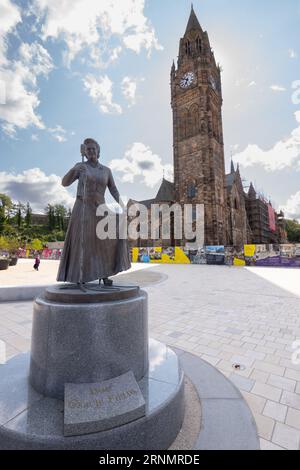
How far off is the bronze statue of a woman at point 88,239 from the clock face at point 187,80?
140 feet

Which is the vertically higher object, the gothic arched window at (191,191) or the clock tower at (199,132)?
the clock tower at (199,132)

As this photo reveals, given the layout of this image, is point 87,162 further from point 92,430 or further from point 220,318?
point 220,318

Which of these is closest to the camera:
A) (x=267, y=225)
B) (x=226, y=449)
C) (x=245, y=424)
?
(x=226, y=449)

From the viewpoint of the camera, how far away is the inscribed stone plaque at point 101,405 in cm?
167

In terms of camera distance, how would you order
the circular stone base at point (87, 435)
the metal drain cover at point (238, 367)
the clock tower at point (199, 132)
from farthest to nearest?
the clock tower at point (199, 132)
the metal drain cover at point (238, 367)
the circular stone base at point (87, 435)

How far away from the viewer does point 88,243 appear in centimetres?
289

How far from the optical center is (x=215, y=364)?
3516 mm

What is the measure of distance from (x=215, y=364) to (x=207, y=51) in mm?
48548

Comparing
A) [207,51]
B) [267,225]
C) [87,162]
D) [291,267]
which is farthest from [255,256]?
[267,225]

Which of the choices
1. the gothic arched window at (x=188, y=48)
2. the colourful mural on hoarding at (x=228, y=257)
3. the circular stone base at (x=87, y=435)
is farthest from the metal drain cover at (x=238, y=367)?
the gothic arched window at (x=188, y=48)

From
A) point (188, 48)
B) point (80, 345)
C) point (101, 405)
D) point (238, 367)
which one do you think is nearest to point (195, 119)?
point (188, 48)

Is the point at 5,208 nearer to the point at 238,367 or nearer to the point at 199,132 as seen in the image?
the point at 199,132

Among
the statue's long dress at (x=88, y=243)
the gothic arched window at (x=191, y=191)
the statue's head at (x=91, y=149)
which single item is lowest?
the statue's long dress at (x=88, y=243)

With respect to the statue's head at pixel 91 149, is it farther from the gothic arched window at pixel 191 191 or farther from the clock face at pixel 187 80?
the clock face at pixel 187 80
